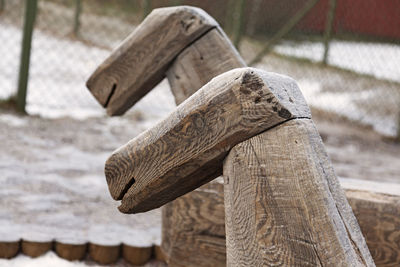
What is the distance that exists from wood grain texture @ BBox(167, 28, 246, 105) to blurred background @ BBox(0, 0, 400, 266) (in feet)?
2.23

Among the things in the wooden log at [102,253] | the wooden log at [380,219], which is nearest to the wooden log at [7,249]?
the wooden log at [102,253]

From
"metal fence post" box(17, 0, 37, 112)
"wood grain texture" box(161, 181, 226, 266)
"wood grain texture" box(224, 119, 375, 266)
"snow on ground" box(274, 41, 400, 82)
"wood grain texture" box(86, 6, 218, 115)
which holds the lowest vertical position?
"snow on ground" box(274, 41, 400, 82)

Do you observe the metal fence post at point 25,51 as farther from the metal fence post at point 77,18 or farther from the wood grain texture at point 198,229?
the wood grain texture at point 198,229

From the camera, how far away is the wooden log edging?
215 centimetres

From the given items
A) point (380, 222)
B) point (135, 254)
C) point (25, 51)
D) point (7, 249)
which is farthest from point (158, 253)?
point (25, 51)

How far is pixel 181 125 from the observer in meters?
0.90

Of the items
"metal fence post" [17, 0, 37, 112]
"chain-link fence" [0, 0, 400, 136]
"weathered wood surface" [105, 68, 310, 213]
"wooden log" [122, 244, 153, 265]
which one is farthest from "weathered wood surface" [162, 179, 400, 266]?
"chain-link fence" [0, 0, 400, 136]

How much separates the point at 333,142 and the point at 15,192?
3.03 metres

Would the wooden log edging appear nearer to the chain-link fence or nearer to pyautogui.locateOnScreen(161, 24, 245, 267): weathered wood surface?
pyautogui.locateOnScreen(161, 24, 245, 267): weathered wood surface

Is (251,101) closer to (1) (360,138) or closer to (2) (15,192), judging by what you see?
(2) (15,192)

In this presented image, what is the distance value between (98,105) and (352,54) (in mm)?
3341

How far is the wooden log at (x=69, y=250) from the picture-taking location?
2.18 meters

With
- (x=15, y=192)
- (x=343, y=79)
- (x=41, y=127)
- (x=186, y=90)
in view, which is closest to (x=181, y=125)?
(x=186, y=90)

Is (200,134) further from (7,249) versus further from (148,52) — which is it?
(7,249)
